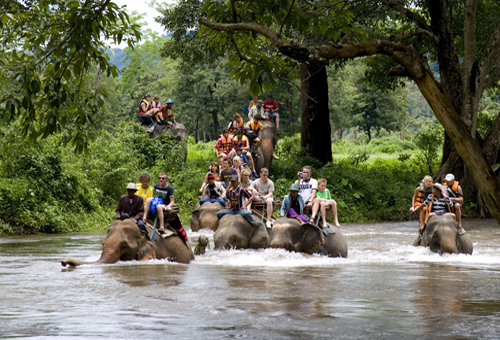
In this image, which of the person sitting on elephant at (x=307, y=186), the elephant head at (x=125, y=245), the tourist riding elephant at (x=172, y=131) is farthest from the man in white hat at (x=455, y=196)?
the tourist riding elephant at (x=172, y=131)

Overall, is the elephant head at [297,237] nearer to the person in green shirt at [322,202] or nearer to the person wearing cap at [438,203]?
the person in green shirt at [322,202]

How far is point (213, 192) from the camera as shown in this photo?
19750 millimetres

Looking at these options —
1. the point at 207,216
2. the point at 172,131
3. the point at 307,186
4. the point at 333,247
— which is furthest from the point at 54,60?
the point at 172,131

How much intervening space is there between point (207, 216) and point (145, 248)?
6.00m

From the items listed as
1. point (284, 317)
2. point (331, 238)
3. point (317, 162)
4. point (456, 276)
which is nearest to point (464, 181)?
point (317, 162)

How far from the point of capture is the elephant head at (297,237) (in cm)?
1562

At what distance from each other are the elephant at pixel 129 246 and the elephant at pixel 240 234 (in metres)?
2.01

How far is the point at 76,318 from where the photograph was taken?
27.1 ft

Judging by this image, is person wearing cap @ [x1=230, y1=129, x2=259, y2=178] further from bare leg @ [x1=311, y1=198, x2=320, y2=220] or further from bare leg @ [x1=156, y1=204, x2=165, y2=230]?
bare leg @ [x1=156, y1=204, x2=165, y2=230]

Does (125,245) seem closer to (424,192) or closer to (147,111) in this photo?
(424,192)

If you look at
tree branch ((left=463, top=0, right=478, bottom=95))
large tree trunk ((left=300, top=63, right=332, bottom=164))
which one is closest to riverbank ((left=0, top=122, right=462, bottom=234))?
large tree trunk ((left=300, top=63, right=332, bottom=164))

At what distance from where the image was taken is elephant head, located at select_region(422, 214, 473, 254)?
1608cm

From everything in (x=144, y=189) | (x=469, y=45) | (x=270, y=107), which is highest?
(x=270, y=107)

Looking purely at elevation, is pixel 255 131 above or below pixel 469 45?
above
